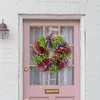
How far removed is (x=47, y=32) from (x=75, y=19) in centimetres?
53

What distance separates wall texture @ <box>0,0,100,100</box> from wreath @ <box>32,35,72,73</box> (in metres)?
0.37

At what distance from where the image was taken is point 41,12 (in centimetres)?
588

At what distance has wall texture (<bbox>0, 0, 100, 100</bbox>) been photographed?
230 inches

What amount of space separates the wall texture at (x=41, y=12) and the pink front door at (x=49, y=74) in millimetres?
219

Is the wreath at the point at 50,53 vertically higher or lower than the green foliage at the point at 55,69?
higher

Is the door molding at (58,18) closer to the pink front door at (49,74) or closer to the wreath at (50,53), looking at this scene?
the pink front door at (49,74)

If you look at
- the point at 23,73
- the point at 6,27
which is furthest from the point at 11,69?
the point at 6,27

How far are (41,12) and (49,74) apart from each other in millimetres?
1087

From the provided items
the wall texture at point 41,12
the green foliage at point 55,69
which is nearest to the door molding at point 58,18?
the wall texture at point 41,12

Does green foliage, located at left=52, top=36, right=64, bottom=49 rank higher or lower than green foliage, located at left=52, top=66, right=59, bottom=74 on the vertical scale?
higher

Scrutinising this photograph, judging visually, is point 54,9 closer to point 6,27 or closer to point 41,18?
point 41,18

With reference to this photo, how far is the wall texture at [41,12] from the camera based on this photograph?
19.2 feet

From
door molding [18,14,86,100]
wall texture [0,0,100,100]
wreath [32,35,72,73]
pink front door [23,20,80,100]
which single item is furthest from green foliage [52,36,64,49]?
wall texture [0,0,100,100]

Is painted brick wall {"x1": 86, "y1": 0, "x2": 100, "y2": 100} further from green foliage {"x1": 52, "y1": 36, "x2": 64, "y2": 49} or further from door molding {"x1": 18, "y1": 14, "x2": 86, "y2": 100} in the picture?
green foliage {"x1": 52, "y1": 36, "x2": 64, "y2": 49}
